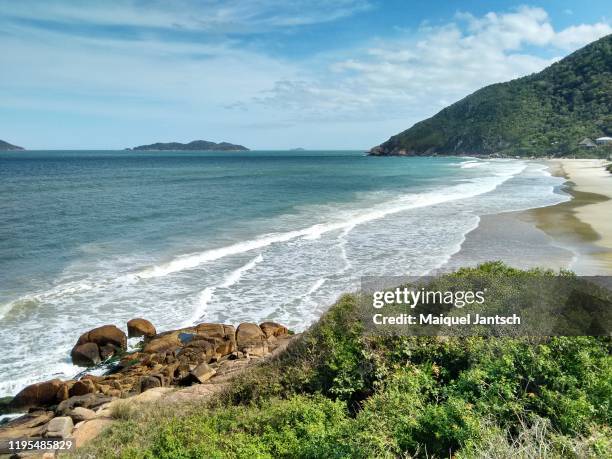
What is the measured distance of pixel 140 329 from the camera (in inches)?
489

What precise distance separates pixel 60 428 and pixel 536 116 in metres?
164

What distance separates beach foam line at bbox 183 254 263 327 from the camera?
1388 centimetres

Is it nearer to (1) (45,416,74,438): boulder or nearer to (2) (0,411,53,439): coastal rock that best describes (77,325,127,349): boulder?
(2) (0,411,53,439): coastal rock

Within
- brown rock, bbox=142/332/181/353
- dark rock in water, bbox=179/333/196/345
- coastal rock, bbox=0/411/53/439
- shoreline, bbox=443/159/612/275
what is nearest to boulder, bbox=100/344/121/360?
brown rock, bbox=142/332/181/353

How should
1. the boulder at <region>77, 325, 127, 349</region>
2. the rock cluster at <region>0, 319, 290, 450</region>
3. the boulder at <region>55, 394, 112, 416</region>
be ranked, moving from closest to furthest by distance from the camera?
the rock cluster at <region>0, 319, 290, 450</region>, the boulder at <region>55, 394, 112, 416</region>, the boulder at <region>77, 325, 127, 349</region>

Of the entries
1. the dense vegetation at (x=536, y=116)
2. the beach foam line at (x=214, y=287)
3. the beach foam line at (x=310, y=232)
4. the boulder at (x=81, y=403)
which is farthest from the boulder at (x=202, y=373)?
the dense vegetation at (x=536, y=116)

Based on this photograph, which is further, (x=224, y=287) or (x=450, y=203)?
(x=450, y=203)

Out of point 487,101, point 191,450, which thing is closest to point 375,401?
point 191,450

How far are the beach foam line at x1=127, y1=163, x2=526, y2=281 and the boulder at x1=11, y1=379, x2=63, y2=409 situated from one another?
8084 millimetres

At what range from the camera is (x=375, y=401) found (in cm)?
590

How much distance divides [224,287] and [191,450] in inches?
429

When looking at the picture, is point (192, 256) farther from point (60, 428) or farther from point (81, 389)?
point (60, 428)

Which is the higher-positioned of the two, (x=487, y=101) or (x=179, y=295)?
(x=487, y=101)

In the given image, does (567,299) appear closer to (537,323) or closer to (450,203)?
(537,323)
